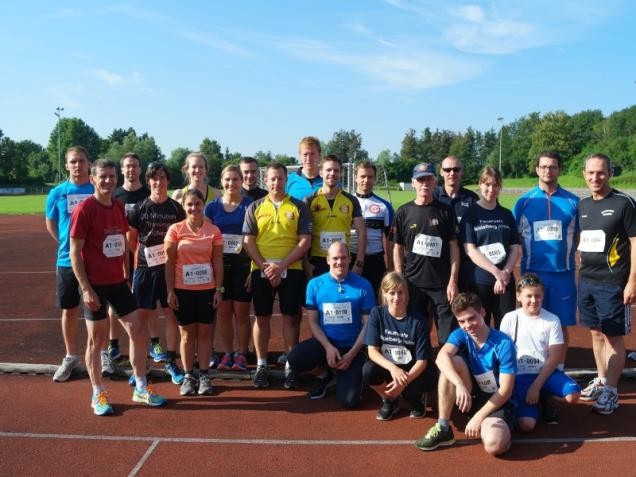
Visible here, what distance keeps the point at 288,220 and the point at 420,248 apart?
122 cm

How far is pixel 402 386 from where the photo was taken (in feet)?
13.6

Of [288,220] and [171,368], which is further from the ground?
[288,220]

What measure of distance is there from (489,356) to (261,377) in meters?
2.09

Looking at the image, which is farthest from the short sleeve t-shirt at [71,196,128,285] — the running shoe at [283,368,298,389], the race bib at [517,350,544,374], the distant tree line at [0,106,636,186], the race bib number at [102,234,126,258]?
the distant tree line at [0,106,636,186]

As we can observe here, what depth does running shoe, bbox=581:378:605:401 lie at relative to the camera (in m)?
4.54

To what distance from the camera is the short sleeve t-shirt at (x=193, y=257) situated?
4703 mm

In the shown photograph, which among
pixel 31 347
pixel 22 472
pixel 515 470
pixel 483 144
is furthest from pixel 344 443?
pixel 483 144

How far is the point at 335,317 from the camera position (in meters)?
4.75

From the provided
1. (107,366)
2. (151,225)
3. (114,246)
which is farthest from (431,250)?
(107,366)

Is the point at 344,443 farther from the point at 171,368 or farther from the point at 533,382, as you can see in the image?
the point at 171,368

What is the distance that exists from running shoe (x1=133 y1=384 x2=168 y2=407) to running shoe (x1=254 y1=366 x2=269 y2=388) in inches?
32.3

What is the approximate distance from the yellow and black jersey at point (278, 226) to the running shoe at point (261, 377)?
99 cm

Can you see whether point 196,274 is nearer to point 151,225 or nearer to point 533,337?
point 151,225

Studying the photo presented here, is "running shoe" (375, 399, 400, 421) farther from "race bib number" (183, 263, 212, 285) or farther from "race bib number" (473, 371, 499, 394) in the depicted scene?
"race bib number" (183, 263, 212, 285)
